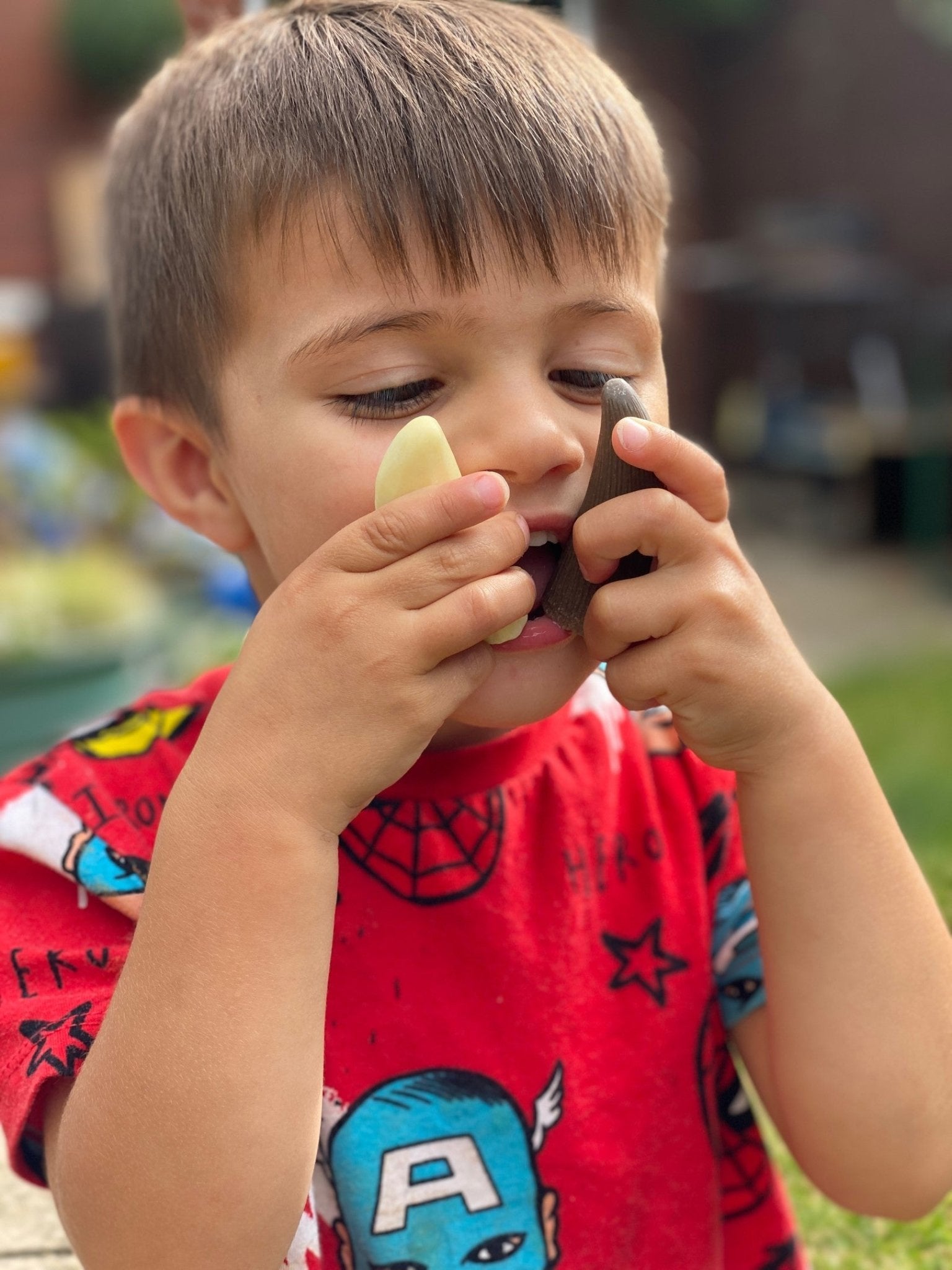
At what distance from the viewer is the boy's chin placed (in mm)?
1121

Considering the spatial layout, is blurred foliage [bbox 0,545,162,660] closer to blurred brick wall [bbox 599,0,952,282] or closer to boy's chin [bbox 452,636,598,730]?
boy's chin [bbox 452,636,598,730]

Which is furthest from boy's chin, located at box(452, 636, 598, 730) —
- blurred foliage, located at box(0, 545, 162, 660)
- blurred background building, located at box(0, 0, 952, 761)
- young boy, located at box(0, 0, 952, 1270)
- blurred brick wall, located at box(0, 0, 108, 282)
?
blurred brick wall, located at box(0, 0, 108, 282)

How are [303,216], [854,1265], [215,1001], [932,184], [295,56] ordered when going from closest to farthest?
[215,1001] → [303,216] → [295,56] → [854,1265] → [932,184]

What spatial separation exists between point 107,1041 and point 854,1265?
0.82 meters

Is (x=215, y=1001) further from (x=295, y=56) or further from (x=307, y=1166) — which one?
(x=295, y=56)

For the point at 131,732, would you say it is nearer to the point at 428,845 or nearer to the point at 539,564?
the point at 428,845

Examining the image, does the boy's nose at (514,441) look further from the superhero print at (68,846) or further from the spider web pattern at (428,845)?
the superhero print at (68,846)

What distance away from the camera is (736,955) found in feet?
4.37

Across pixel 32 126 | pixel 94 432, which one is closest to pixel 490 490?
pixel 94 432

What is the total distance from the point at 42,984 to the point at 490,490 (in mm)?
559

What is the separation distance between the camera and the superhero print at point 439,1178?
117 centimetres

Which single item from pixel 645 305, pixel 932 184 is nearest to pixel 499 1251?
pixel 645 305

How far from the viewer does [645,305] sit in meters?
1.19

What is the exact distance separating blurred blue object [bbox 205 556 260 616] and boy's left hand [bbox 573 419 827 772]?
2.69 metres
